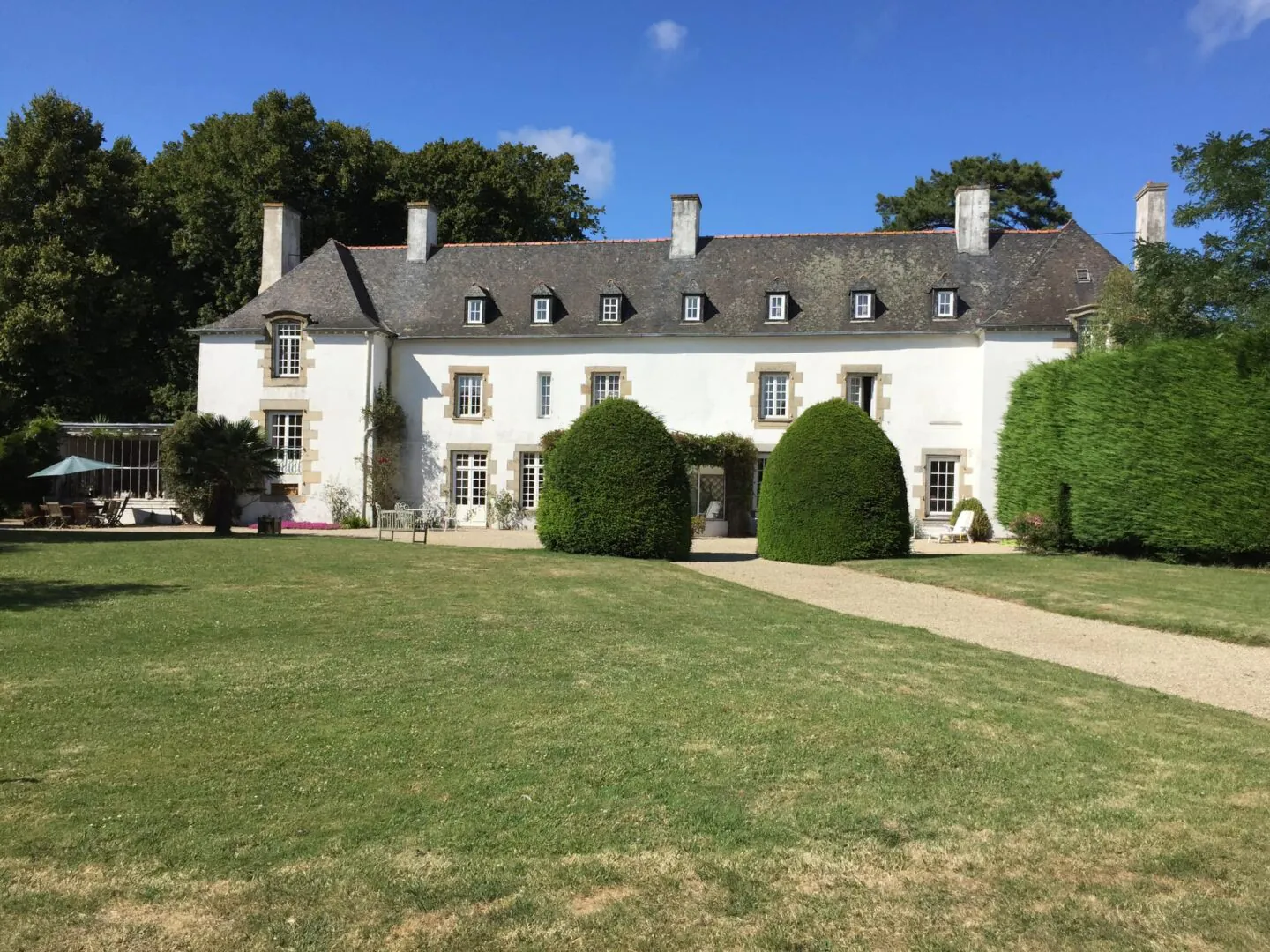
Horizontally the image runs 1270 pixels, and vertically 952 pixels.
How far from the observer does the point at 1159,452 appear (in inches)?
651

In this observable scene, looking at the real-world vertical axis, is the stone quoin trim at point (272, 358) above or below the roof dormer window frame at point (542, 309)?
below

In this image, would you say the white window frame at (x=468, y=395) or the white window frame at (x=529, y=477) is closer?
the white window frame at (x=529, y=477)

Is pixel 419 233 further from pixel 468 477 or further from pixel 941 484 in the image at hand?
pixel 941 484

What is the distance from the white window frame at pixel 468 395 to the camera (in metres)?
25.1

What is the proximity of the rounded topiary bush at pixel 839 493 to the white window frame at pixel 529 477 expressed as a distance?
9.90 meters

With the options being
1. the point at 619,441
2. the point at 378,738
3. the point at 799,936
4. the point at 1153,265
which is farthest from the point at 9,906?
the point at 1153,265

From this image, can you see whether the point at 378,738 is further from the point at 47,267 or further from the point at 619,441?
the point at 47,267

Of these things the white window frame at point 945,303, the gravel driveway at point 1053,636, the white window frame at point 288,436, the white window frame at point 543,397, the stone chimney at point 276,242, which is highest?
the stone chimney at point 276,242

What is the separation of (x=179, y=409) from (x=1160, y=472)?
2704cm

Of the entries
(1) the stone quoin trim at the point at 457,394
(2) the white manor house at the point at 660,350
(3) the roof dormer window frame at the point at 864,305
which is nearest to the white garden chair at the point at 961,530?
(2) the white manor house at the point at 660,350

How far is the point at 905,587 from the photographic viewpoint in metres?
12.8

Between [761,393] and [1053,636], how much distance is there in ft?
50.1

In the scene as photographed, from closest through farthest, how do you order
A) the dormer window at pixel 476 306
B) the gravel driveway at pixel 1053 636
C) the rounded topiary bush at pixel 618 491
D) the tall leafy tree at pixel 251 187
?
1. the gravel driveway at pixel 1053 636
2. the rounded topiary bush at pixel 618 491
3. the dormer window at pixel 476 306
4. the tall leafy tree at pixel 251 187

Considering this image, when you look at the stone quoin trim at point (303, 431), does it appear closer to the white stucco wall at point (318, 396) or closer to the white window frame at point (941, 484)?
the white stucco wall at point (318, 396)
